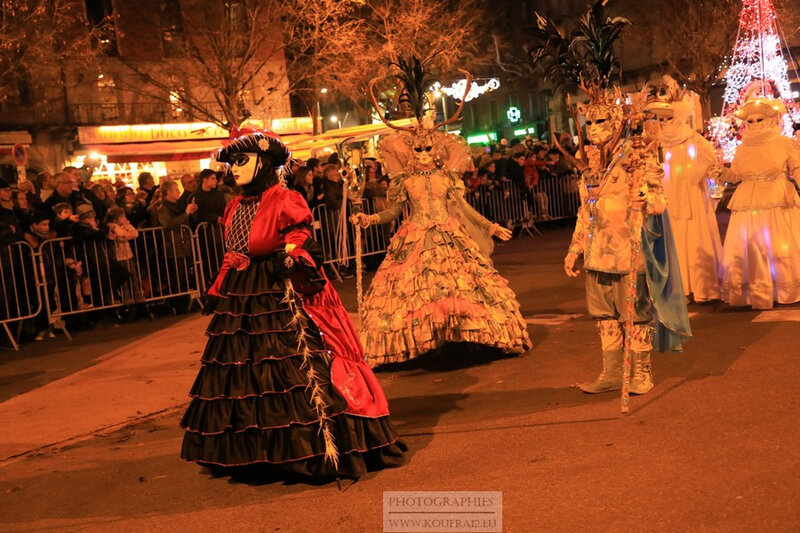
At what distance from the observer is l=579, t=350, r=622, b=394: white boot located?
23.6 feet

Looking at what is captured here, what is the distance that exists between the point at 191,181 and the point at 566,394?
29.0 ft

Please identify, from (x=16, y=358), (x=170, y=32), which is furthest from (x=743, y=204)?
(x=170, y=32)

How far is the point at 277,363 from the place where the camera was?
5652mm

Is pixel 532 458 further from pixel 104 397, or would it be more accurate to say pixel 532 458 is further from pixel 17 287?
pixel 17 287

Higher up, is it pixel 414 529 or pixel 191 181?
pixel 191 181

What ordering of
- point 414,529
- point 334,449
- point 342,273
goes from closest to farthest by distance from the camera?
1. point 414,529
2. point 334,449
3. point 342,273

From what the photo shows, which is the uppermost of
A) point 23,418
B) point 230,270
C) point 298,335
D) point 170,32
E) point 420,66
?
point 170,32

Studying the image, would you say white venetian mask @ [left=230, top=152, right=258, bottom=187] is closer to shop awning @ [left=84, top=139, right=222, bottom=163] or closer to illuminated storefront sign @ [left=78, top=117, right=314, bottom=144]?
shop awning @ [left=84, top=139, right=222, bottom=163]

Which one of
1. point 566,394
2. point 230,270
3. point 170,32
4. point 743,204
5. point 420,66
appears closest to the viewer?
point 230,270

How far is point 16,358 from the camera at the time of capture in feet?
36.8

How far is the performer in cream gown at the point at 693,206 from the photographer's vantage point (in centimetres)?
1060

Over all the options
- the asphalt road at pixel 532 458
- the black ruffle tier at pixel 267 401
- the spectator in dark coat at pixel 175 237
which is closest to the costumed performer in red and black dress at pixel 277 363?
the black ruffle tier at pixel 267 401

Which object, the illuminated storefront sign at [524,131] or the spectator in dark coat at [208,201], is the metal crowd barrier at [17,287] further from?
the illuminated storefront sign at [524,131]

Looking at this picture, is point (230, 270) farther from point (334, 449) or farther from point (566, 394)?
point (566, 394)
